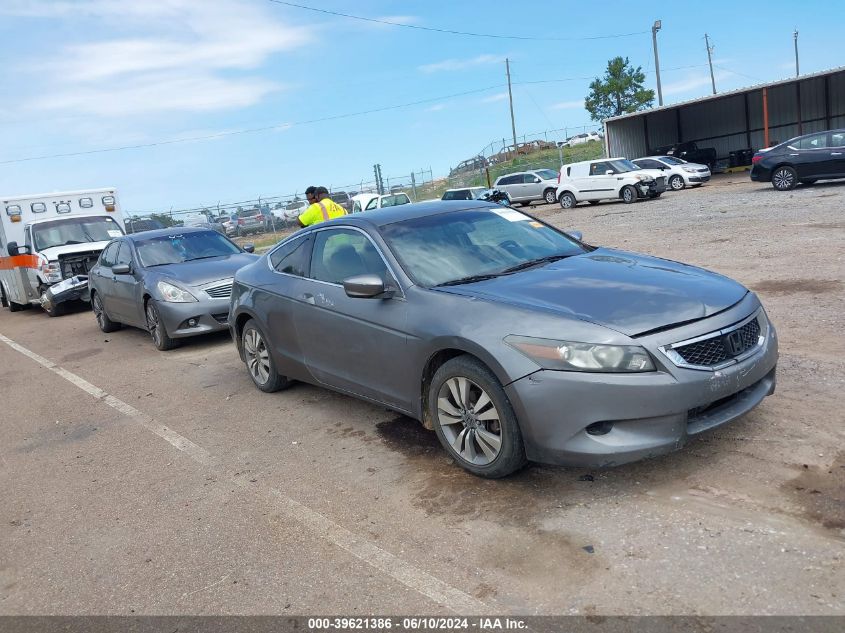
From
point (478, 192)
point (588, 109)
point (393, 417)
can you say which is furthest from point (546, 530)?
point (588, 109)

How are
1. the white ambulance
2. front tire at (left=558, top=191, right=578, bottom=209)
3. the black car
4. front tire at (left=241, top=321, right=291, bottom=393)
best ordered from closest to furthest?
1. front tire at (left=241, top=321, right=291, bottom=393)
2. the white ambulance
3. the black car
4. front tire at (left=558, top=191, right=578, bottom=209)

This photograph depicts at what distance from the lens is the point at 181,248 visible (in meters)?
10.4

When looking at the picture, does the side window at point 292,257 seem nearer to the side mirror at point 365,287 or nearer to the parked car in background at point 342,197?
the side mirror at point 365,287

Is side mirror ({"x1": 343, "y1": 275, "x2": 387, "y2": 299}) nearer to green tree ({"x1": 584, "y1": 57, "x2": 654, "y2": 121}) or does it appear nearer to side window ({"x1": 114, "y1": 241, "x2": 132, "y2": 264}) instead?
side window ({"x1": 114, "y1": 241, "x2": 132, "y2": 264})

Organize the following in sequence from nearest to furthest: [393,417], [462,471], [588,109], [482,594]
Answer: [482,594] → [462,471] → [393,417] → [588,109]

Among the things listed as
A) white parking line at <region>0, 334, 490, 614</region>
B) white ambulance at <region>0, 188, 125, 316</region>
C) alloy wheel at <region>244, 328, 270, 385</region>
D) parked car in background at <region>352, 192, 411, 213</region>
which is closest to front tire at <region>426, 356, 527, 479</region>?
white parking line at <region>0, 334, 490, 614</region>

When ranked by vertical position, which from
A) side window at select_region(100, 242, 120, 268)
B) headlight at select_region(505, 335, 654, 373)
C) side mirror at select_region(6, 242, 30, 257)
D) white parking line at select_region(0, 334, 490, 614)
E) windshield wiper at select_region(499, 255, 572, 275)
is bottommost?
white parking line at select_region(0, 334, 490, 614)

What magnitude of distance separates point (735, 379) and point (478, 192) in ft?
88.0

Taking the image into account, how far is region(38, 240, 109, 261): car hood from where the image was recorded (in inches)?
560

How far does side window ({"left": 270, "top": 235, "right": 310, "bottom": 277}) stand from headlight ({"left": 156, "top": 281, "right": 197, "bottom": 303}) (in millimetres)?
3064

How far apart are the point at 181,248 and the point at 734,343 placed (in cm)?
829

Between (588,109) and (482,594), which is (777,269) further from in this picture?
(588,109)

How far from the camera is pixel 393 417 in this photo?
5578 mm

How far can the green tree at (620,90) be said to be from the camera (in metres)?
69.0
